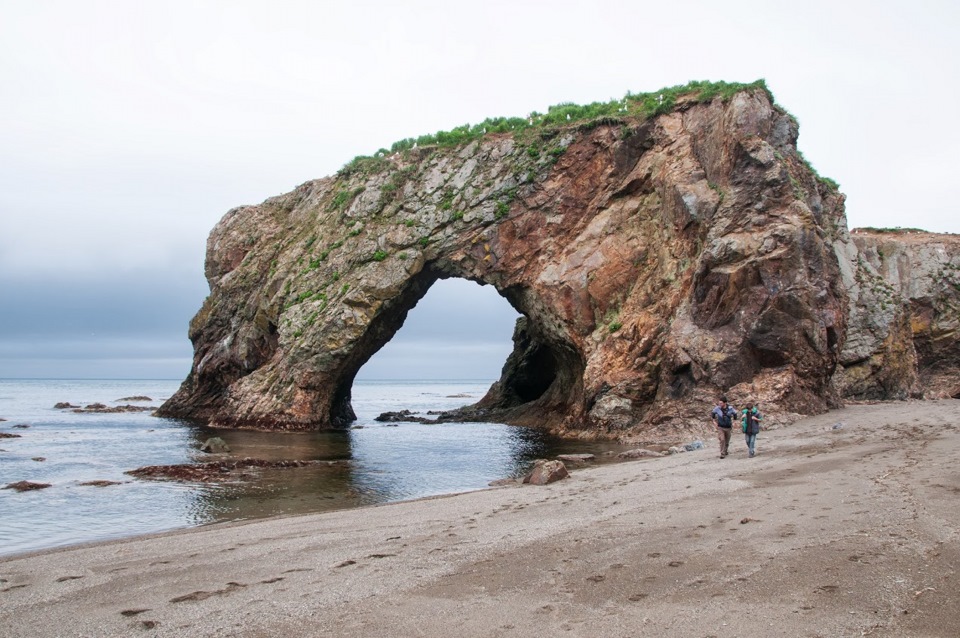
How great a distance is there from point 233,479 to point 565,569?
44.3 ft

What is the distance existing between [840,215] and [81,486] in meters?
34.8

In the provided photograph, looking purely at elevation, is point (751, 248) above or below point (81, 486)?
above

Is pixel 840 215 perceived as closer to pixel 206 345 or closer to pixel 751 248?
pixel 751 248

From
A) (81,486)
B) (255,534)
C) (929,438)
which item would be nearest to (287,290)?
(81,486)

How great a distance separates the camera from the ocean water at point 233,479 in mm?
12828

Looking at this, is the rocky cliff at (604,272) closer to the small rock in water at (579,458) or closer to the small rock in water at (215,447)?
the small rock in water at (579,458)

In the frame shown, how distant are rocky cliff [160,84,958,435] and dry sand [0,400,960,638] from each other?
13.0m

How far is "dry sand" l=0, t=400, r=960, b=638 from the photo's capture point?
5266mm

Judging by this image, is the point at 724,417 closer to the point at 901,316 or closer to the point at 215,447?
the point at 215,447

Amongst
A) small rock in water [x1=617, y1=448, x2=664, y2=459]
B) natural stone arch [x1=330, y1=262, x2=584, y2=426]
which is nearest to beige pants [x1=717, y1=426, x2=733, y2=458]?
small rock in water [x1=617, y1=448, x2=664, y2=459]

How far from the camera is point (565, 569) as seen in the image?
22.3ft

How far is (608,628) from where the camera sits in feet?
16.7

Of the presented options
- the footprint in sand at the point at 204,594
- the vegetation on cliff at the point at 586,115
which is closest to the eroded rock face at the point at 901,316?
the vegetation on cliff at the point at 586,115

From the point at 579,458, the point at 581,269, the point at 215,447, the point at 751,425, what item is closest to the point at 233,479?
the point at 215,447
